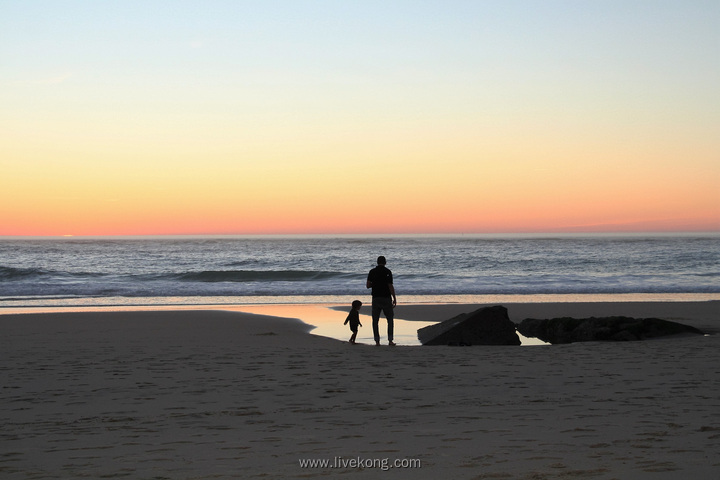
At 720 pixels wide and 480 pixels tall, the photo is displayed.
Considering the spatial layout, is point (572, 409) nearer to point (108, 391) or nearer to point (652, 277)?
point (108, 391)

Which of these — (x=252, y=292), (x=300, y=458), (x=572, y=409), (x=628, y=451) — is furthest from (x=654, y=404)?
(x=252, y=292)

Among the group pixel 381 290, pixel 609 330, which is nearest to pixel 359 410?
pixel 381 290

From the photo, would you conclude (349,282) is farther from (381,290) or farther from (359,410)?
(359,410)

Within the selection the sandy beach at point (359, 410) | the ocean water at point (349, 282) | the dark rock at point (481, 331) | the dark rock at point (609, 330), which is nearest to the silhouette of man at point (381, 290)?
the dark rock at point (481, 331)

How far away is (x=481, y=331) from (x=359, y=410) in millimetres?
5832

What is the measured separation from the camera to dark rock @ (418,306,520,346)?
38.8 feet

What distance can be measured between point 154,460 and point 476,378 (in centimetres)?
450

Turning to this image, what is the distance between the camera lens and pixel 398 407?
21.9 feet

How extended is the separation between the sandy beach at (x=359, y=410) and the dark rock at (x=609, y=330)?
0.44m

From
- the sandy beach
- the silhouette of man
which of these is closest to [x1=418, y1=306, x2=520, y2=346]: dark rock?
the sandy beach

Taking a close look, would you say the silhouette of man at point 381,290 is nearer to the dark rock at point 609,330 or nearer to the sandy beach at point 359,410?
the sandy beach at point 359,410

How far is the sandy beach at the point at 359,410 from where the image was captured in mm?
4719

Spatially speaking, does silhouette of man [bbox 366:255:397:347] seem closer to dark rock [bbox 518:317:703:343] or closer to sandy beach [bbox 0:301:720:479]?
sandy beach [bbox 0:301:720:479]

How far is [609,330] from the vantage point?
12.0 metres
